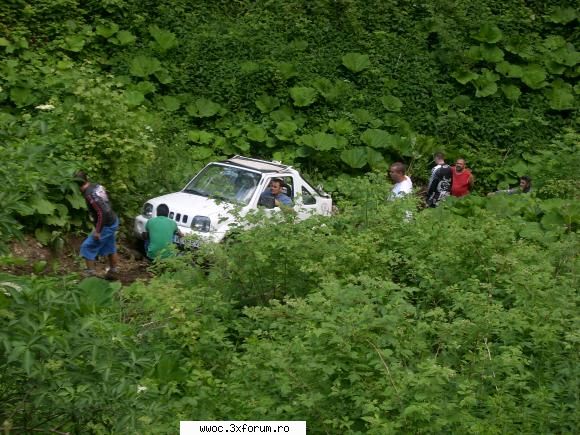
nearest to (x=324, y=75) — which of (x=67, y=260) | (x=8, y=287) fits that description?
(x=67, y=260)

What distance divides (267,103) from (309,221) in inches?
383

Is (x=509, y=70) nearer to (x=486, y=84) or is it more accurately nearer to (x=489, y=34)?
(x=486, y=84)

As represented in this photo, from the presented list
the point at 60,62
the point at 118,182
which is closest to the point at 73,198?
the point at 118,182

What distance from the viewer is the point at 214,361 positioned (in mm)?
8820

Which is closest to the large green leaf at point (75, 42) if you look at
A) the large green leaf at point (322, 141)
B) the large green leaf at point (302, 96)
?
the large green leaf at point (302, 96)

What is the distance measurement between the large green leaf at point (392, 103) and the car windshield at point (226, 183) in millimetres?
6240

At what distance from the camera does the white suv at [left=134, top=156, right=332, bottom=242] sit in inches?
538

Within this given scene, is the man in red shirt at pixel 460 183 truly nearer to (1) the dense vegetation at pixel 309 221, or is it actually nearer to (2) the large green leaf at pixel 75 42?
(1) the dense vegetation at pixel 309 221

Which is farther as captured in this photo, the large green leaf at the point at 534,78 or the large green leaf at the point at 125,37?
the large green leaf at the point at 534,78

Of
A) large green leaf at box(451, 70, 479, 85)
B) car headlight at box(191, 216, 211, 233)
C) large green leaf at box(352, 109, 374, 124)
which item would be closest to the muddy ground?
car headlight at box(191, 216, 211, 233)

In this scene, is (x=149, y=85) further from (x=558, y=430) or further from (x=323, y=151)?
(x=558, y=430)

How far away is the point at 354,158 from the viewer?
1894 cm

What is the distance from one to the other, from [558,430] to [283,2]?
620 inches

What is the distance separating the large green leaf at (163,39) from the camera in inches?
788
